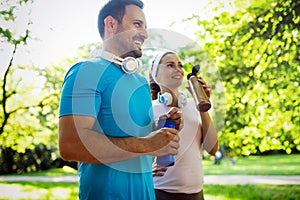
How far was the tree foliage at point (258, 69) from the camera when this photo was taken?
254cm

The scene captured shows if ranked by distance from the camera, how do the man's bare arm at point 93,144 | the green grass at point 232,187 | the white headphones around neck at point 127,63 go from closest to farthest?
the man's bare arm at point 93,144 < the white headphones around neck at point 127,63 < the green grass at point 232,187

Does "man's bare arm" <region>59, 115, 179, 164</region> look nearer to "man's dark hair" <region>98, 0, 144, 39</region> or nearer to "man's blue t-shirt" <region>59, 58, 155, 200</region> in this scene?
"man's blue t-shirt" <region>59, 58, 155, 200</region>

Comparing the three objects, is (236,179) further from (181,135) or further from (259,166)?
(181,135)

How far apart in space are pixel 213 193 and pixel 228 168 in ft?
1.43

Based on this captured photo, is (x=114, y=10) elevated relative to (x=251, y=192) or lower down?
elevated

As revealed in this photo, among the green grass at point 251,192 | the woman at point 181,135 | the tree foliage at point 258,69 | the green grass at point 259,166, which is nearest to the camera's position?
the woman at point 181,135

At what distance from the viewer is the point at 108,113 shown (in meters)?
0.80

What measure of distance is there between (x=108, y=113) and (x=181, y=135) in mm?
508

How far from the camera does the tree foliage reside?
2537 mm

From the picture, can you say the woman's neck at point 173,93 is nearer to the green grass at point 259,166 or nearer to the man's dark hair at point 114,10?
the man's dark hair at point 114,10

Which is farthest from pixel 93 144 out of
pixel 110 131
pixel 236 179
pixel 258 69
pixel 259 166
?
pixel 259 166

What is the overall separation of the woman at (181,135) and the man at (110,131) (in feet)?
1.12

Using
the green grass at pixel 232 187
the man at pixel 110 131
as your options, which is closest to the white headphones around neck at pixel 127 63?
the man at pixel 110 131

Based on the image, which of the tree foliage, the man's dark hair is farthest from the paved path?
the man's dark hair
